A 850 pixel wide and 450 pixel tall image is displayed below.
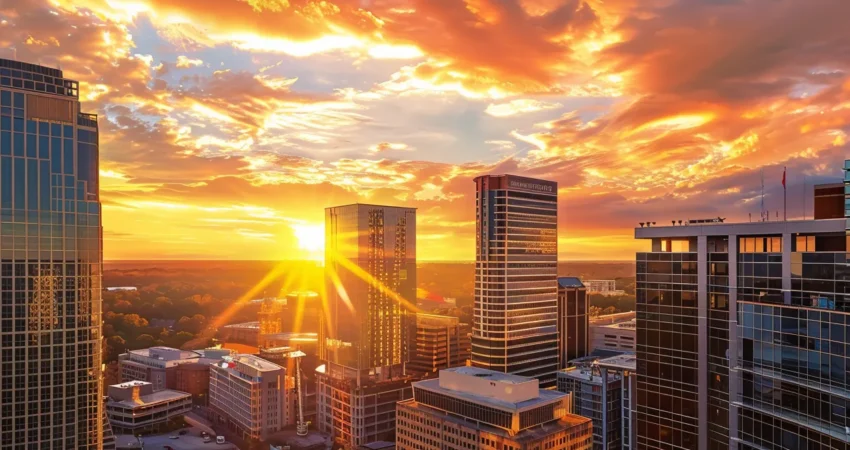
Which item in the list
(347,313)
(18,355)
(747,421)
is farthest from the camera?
(347,313)

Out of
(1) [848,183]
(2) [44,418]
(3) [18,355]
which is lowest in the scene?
(2) [44,418]

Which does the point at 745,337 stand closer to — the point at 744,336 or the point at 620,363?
the point at 744,336

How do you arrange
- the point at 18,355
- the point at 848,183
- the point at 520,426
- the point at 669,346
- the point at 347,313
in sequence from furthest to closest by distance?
the point at 347,313, the point at 520,426, the point at 18,355, the point at 669,346, the point at 848,183

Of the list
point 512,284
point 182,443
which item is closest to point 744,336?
point 512,284

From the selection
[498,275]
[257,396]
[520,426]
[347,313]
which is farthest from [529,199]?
[257,396]

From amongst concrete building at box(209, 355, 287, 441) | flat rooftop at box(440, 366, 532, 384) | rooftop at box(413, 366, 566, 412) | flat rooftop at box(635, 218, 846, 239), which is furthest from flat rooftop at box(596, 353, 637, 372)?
concrete building at box(209, 355, 287, 441)

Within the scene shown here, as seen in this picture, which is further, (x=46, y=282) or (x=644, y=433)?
(x=46, y=282)

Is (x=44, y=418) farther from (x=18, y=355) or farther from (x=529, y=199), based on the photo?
(x=529, y=199)
